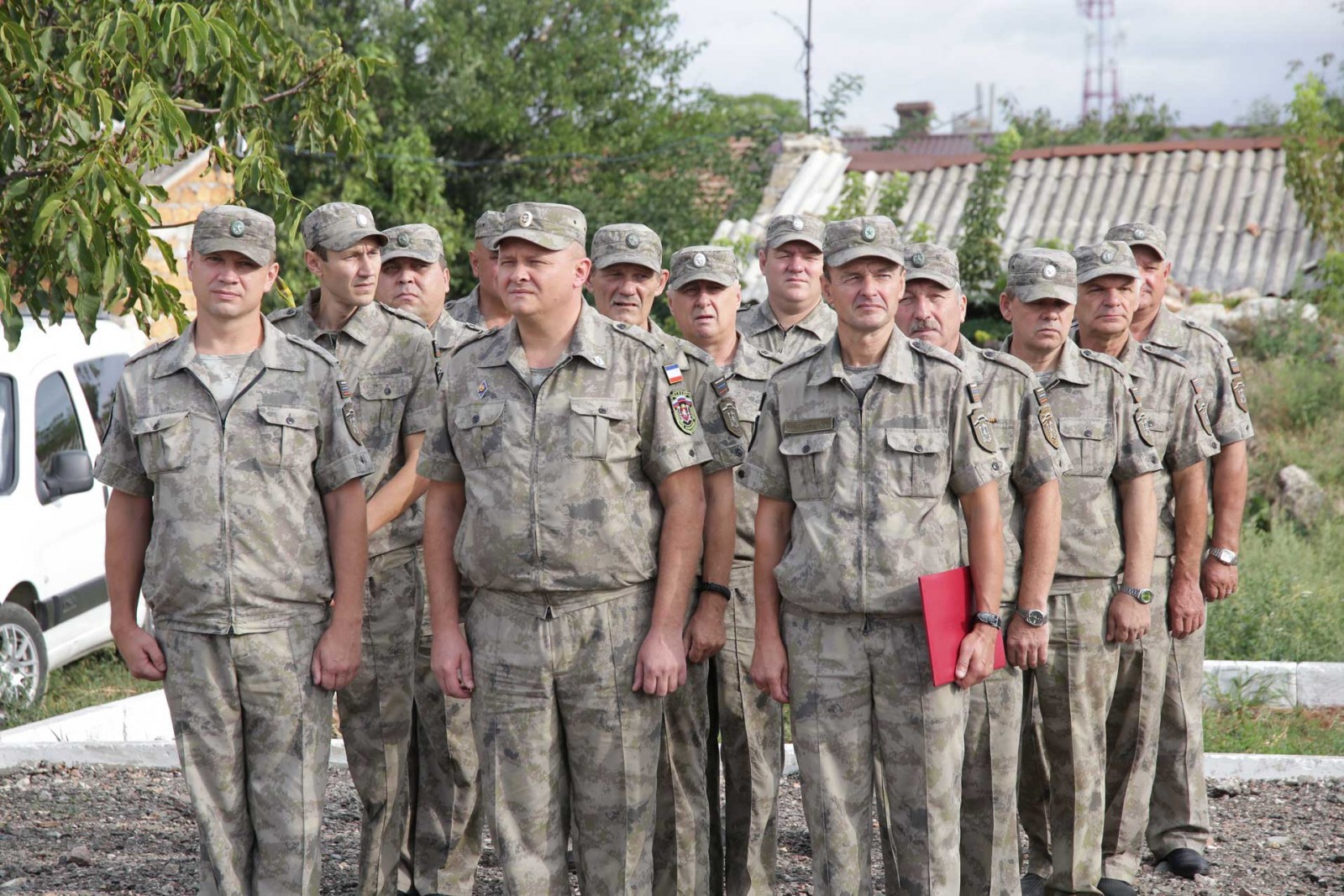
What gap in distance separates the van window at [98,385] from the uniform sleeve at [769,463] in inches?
197

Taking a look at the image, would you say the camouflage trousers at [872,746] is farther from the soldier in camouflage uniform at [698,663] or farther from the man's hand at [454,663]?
the man's hand at [454,663]

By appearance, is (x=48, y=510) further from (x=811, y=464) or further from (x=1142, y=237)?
(x=1142, y=237)

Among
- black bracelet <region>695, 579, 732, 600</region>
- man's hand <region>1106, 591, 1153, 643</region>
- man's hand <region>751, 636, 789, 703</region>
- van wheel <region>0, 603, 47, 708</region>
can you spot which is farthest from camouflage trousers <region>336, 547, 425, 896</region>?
van wheel <region>0, 603, 47, 708</region>

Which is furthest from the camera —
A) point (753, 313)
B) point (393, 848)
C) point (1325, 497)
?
point (1325, 497)

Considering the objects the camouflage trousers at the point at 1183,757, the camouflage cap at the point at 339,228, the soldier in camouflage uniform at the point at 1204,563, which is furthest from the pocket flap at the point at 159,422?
the camouflage trousers at the point at 1183,757

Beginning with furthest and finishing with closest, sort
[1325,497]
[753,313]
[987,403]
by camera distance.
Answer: [1325,497], [753,313], [987,403]

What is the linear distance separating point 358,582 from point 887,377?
149 centimetres

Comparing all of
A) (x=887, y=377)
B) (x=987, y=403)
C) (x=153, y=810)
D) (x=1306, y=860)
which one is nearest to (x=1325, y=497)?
→ (x=1306, y=860)

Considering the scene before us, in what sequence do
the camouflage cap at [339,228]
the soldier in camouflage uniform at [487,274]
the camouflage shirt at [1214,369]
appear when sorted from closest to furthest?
the camouflage cap at [339,228] < the camouflage shirt at [1214,369] < the soldier in camouflage uniform at [487,274]

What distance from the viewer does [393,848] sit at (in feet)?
14.5

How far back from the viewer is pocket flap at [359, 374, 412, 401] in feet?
15.0

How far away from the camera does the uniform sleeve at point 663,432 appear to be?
3752 mm

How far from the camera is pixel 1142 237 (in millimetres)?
5152

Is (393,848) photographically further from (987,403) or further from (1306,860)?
(1306,860)
